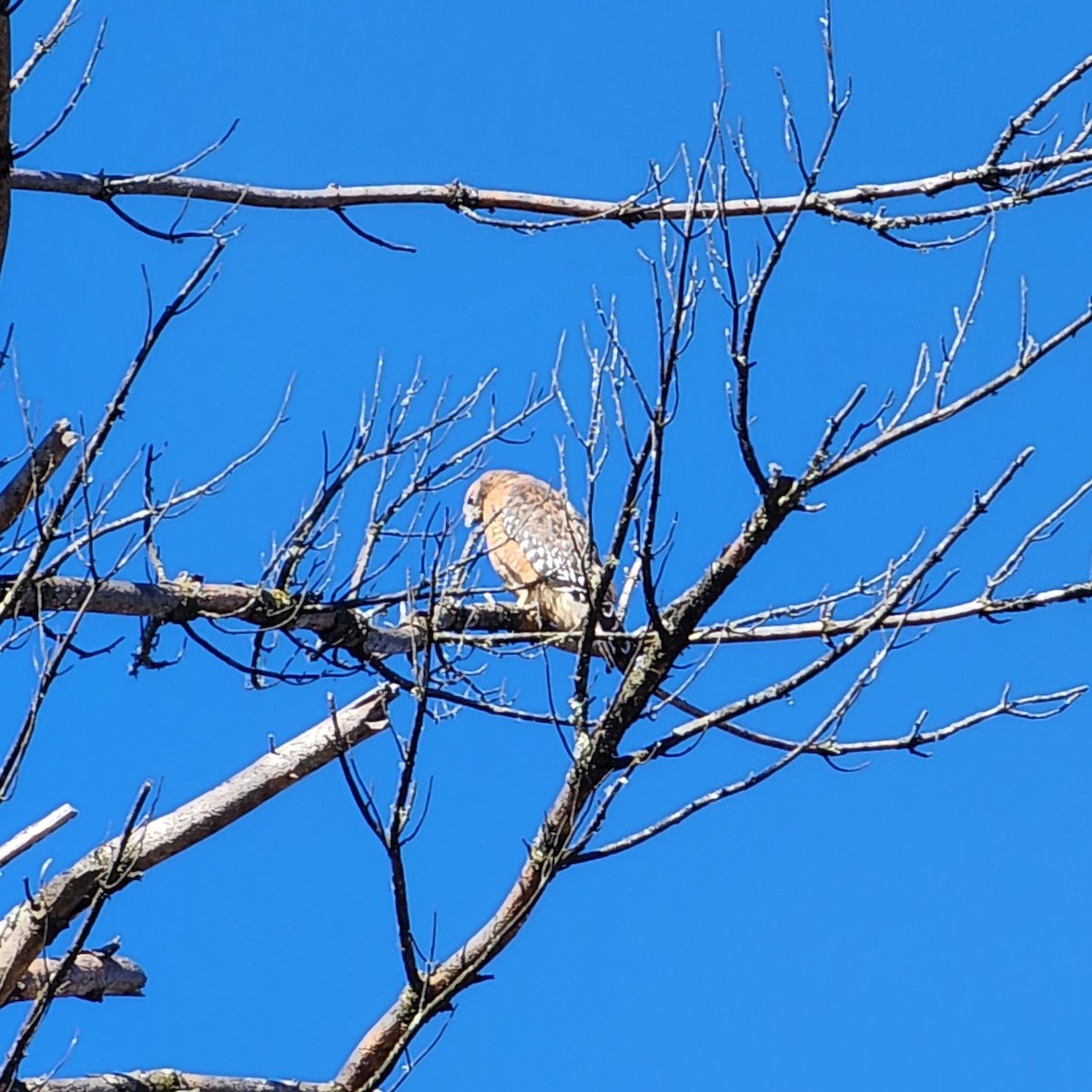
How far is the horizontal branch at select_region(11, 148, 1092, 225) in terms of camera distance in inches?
157

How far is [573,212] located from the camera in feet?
15.1

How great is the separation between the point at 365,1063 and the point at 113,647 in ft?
4.22

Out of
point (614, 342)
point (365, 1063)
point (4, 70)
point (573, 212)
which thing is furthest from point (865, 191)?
point (365, 1063)

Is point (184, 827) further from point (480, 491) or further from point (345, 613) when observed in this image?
point (480, 491)

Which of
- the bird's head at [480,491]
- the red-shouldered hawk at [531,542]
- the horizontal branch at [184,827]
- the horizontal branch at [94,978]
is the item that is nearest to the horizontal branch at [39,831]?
the horizontal branch at [184,827]

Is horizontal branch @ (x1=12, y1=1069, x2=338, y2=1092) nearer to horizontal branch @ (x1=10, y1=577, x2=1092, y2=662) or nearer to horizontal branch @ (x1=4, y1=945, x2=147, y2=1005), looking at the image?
horizontal branch @ (x1=4, y1=945, x2=147, y2=1005)

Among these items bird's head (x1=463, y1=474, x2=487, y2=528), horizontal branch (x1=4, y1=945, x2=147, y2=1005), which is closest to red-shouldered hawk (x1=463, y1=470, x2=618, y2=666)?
bird's head (x1=463, y1=474, x2=487, y2=528)

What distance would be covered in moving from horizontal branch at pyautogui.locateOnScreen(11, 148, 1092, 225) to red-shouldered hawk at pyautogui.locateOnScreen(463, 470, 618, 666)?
1.34 metres

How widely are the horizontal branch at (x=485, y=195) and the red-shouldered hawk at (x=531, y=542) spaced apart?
1.34 meters

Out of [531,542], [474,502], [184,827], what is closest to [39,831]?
[184,827]

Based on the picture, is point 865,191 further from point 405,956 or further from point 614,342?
point 405,956

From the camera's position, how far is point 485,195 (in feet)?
14.9

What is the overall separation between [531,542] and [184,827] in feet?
10.6

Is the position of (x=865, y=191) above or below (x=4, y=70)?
above
